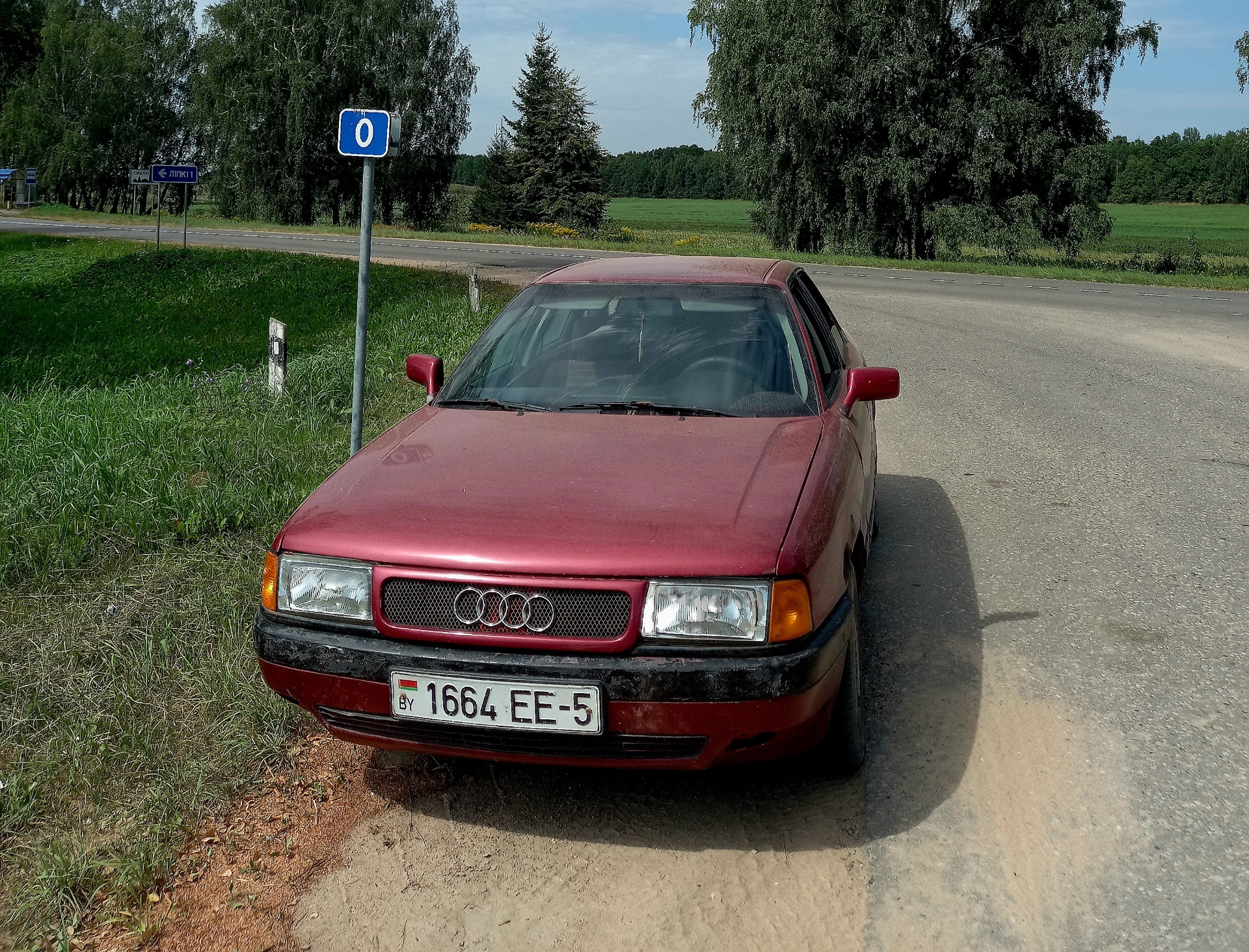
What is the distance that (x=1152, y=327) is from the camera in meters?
15.5

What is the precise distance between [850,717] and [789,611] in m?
0.61

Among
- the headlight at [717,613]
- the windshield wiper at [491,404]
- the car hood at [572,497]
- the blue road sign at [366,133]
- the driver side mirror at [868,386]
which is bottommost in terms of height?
the headlight at [717,613]

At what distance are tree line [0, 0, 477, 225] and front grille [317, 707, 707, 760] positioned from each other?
45.5 meters

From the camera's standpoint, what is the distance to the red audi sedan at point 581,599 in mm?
2764

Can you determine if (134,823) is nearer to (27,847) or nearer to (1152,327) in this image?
(27,847)

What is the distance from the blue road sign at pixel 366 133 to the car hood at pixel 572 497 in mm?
2360

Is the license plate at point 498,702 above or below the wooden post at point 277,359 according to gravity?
below

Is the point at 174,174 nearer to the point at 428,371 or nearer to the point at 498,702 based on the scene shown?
the point at 428,371

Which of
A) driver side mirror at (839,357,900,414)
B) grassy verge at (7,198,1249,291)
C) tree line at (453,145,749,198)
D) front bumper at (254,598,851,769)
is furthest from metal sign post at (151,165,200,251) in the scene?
tree line at (453,145,749,198)

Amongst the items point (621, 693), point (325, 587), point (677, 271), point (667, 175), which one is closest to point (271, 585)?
point (325, 587)

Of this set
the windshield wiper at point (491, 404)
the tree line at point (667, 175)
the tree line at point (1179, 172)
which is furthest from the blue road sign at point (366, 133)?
the tree line at point (667, 175)

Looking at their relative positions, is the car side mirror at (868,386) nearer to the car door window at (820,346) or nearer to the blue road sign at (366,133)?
the car door window at (820,346)

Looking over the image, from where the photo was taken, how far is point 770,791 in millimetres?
3320

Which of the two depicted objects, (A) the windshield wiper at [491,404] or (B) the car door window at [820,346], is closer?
(A) the windshield wiper at [491,404]
